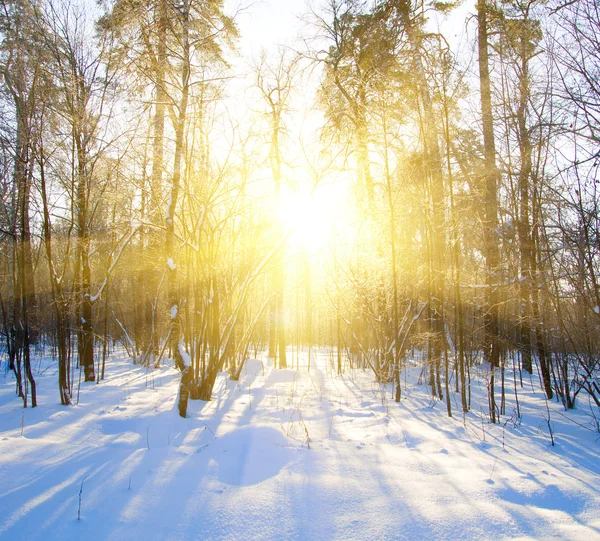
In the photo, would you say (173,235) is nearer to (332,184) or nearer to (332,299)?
(332,184)

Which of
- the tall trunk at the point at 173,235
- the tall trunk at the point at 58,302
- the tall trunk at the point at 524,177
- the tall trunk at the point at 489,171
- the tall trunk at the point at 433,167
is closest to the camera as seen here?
the tall trunk at the point at 173,235

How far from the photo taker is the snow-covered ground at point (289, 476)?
2326 millimetres

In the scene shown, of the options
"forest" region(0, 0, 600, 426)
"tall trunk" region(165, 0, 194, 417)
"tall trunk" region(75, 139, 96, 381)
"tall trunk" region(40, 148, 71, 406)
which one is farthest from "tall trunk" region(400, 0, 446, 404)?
"tall trunk" region(75, 139, 96, 381)

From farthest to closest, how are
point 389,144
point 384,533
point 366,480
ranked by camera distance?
point 389,144
point 366,480
point 384,533

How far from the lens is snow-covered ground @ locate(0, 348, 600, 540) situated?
2326 millimetres

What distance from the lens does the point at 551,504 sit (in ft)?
8.66

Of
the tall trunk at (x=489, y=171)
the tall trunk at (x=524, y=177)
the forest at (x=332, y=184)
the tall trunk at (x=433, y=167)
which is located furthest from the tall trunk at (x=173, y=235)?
the tall trunk at (x=524, y=177)

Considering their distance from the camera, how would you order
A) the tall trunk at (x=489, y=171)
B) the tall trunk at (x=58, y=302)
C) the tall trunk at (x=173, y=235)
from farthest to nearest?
1. the tall trunk at (x=489, y=171)
2. the tall trunk at (x=58, y=302)
3. the tall trunk at (x=173, y=235)

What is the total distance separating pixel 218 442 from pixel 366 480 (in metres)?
1.78

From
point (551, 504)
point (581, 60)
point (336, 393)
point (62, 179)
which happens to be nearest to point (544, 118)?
point (581, 60)

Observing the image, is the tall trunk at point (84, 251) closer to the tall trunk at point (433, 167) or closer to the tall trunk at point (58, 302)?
the tall trunk at point (58, 302)

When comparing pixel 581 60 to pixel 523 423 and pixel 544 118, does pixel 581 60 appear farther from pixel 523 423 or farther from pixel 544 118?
pixel 523 423

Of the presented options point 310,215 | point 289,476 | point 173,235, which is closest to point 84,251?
point 173,235

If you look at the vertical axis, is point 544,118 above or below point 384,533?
above
